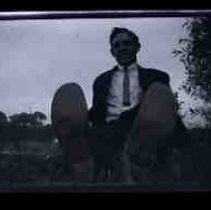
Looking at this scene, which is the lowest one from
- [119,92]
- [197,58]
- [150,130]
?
[150,130]

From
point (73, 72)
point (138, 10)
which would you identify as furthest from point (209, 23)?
point (73, 72)

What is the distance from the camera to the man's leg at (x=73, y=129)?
1628 mm

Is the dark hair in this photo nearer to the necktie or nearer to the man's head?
the man's head

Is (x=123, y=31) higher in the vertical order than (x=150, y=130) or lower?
higher

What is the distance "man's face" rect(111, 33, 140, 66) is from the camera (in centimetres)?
166

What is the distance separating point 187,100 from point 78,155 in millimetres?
400

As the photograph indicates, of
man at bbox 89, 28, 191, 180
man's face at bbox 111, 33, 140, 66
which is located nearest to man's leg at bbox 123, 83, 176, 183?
man at bbox 89, 28, 191, 180

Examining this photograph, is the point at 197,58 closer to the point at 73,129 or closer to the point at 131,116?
the point at 131,116

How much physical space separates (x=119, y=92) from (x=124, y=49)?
148 millimetres

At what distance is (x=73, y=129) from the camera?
1.64 m

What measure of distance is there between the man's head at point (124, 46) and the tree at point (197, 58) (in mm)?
139

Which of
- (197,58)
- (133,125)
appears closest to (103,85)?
(133,125)

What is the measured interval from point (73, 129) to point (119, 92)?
0.19 m

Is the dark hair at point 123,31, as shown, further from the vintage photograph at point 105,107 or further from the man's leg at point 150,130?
the man's leg at point 150,130
